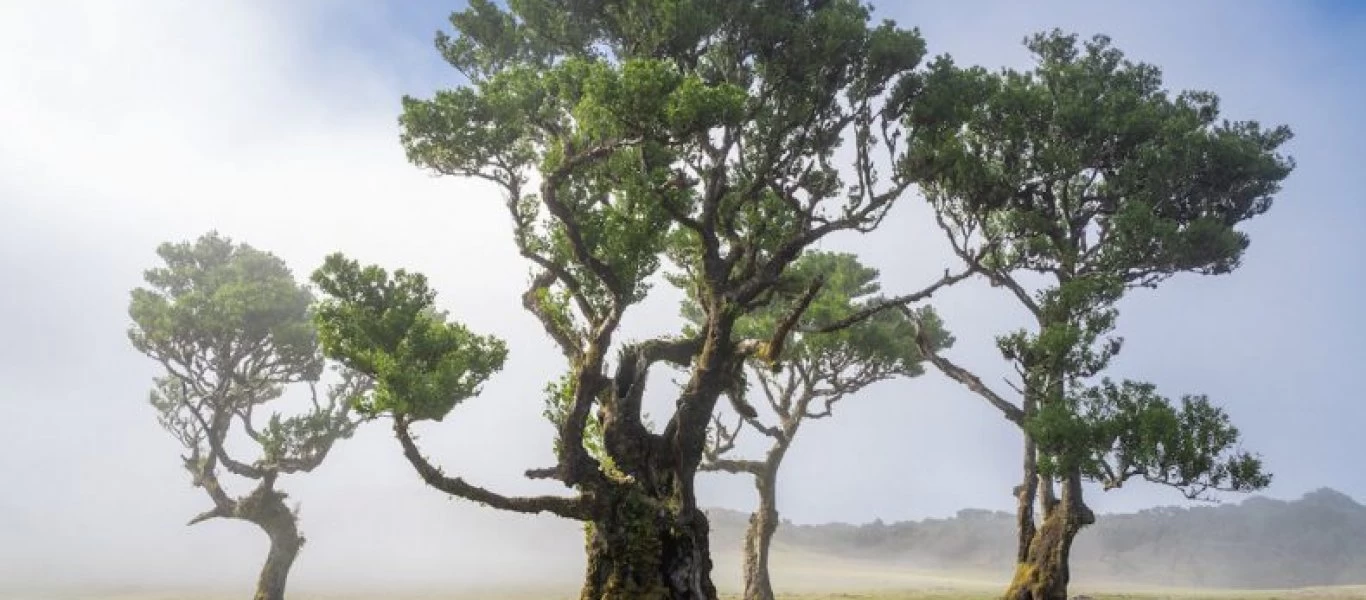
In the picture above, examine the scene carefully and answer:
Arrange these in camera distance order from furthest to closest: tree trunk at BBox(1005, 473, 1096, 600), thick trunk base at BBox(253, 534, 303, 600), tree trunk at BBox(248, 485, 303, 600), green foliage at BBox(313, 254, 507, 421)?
tree trunk at BBox(248, 485, 303, 600) → thick trunk base at BBox(253, 534, 303, 600) → tree trunk at BBox(1005, 473, 1096, 600) → green foliage at BBox(313, 254, 507, 421)

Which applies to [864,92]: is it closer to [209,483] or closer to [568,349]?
[568,349]

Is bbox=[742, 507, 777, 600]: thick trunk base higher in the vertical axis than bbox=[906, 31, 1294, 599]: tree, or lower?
lower

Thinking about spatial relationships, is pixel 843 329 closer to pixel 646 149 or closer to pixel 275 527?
pixel 646 149

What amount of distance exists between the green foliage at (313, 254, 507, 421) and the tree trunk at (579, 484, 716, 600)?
17.9 ft

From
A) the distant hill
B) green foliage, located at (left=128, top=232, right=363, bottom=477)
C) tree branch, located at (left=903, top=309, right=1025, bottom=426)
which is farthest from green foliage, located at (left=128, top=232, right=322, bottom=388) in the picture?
the distant hill

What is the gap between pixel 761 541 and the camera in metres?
36.2

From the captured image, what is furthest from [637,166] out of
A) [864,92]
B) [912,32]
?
[912,32]

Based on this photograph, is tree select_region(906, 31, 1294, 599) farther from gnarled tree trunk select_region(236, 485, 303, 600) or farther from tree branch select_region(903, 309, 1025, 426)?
gnarled tree trunk select_region(236, 485, 303, 600)

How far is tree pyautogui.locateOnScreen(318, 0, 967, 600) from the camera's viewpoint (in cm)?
1967

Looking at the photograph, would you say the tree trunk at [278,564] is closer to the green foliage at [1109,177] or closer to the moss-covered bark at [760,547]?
the moss-covered bark at [760,547]

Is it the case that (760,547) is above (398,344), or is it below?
below

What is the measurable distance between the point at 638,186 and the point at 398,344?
7.82 m

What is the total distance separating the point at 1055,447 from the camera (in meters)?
25.3

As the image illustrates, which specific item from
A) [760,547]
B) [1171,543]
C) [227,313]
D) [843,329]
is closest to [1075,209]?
[843,329]
